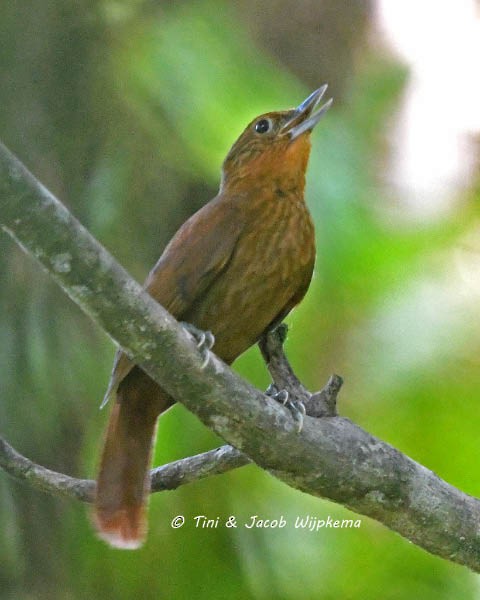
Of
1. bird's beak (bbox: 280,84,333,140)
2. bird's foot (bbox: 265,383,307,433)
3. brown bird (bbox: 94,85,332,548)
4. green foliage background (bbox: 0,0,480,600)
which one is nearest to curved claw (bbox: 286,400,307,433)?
bird's foot (bbox: 265,383,307,433)

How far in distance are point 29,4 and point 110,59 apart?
0.33 m

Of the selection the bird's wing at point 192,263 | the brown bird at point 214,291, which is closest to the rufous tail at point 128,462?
the brown bird at point 214,291

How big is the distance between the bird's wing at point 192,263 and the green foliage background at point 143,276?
516mm

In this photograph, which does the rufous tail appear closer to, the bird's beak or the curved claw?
the curved claw

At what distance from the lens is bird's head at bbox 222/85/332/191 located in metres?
3.44

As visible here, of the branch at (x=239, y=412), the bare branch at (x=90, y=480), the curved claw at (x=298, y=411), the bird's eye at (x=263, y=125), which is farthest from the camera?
the bird's eye at (x=263, y=125)

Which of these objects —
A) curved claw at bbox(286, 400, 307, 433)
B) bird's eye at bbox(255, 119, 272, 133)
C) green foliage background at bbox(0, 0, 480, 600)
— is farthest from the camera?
bird's eye at bbox(255, 119, 272, 133)

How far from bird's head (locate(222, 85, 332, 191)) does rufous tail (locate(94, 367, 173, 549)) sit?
76 cm

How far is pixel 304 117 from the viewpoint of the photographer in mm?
3516

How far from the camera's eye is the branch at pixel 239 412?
2129mm

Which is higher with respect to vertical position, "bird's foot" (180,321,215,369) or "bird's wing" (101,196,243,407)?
A: "bird's wing" (101,196,243,407)

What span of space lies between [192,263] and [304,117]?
739mm

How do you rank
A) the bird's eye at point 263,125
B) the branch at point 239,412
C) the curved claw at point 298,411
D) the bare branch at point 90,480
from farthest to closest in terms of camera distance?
the bird's eye at point 263,125 → the bare branch at point 90,480 → the curved claw at point 298,411 → the branch at point 239,412

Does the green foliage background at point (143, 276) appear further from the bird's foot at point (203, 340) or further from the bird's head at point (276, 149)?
the bird's foot at point (203, 340)
